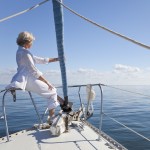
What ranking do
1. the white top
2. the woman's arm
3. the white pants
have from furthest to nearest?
the woman's arm < the white pants < the white top

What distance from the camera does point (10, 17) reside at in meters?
4.23

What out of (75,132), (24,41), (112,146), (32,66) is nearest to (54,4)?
(24,41)

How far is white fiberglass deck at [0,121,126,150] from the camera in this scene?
436cm

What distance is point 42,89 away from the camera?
5059mm

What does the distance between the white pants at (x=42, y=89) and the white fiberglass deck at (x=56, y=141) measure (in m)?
0.64

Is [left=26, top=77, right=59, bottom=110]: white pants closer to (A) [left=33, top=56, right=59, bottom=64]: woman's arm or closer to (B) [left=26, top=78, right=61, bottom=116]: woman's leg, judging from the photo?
(B) [left=26, top=78, right=61, bottom=116]: woman's leg

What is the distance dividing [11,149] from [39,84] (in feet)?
4.44

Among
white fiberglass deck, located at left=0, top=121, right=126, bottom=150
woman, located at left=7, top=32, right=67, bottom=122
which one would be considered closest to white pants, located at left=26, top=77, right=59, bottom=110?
woman, located at left=7, top=32, right=67, bottom=122

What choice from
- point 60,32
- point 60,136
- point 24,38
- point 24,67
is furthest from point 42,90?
point 60,32

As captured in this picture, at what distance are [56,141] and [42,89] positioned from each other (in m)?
1.07

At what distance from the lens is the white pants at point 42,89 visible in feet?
16.4

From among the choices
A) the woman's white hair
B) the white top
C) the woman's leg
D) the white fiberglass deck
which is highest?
the woman's white hair

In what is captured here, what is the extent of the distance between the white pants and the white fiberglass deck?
64 centimetres

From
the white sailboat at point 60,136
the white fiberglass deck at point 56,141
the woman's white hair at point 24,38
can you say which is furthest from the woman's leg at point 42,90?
the woman's white hair at point 24,38
